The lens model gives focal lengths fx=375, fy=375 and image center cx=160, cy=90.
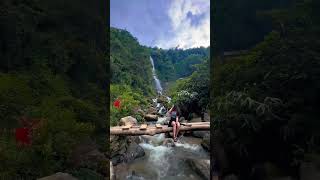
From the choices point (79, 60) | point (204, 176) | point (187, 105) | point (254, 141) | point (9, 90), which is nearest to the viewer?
point (254, 141)

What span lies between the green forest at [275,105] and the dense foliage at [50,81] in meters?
1.91

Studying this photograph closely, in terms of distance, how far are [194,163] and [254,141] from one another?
2036mm

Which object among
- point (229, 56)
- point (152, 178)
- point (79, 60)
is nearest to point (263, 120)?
point (229, 56)

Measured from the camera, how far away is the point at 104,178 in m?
5.03

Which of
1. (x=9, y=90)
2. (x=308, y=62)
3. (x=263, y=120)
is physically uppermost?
(x=308, y=62)

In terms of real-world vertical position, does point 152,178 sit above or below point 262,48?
below

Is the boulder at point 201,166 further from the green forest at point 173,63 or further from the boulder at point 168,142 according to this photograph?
the green forest at point 173,63

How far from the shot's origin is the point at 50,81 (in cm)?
585

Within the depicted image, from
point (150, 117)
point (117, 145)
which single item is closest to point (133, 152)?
point (117, 145)

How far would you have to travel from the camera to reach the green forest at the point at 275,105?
3.90 metres

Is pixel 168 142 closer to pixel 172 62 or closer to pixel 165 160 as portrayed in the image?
pixel 165 160

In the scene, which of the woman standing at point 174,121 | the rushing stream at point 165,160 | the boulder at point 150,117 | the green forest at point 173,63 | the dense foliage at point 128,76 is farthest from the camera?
the green forest at point 173,63

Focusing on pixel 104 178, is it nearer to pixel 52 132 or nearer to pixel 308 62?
pixel 52 132

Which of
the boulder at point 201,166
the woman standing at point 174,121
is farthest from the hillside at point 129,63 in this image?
the boulder at point 201,166
